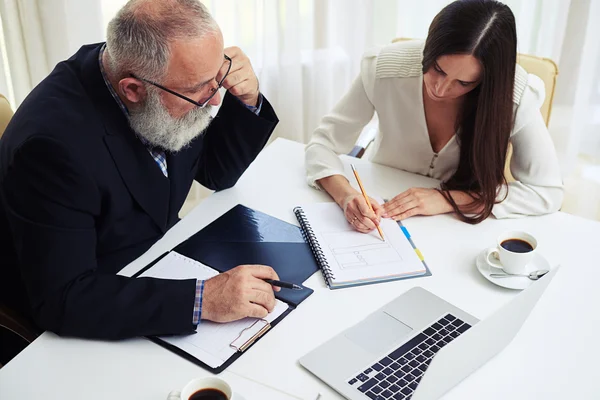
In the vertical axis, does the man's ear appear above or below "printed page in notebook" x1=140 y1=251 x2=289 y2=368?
above

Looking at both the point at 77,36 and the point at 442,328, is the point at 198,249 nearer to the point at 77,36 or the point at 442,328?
the point at 442,328

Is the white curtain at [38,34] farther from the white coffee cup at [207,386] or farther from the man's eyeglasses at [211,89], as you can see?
the white coffee cup at [207,386]

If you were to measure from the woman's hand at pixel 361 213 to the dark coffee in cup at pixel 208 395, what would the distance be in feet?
2.06

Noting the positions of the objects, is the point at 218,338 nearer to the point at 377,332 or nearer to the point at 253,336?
the point at 253,336

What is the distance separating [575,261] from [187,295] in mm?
882

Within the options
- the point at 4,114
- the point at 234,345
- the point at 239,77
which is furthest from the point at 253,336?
the point at 4,114

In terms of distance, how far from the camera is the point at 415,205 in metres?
1.54

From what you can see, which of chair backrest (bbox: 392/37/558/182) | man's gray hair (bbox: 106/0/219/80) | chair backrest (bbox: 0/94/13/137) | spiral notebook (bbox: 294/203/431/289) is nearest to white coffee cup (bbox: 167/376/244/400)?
spiral notebook (bbox: 294/203/431/289)

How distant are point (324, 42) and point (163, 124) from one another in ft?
5.14

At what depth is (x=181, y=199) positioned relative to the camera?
5.05ft

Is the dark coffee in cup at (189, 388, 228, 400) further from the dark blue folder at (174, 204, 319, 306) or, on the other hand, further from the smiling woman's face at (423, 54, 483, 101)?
the smiling woman's face at (423, 54, 483, 101)

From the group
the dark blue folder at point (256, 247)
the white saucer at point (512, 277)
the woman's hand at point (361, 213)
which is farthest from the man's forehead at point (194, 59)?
the white saucer at point (512, 277)

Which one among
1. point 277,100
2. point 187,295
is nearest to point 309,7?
point 277,100

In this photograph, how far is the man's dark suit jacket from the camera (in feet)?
3.70
